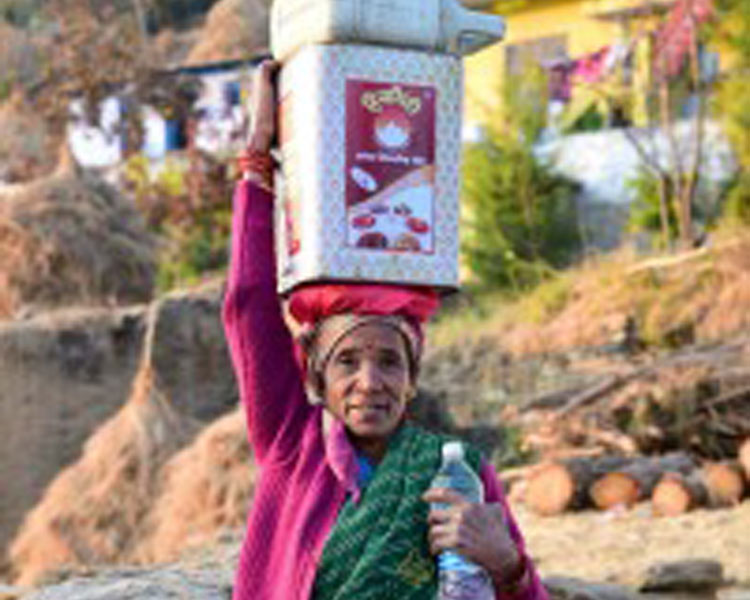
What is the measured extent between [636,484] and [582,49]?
12427mm

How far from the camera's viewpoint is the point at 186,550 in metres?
7.52

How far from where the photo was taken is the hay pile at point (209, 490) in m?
8.53

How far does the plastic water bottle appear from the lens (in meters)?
2.45

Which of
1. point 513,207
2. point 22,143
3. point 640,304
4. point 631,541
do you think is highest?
point 22,143

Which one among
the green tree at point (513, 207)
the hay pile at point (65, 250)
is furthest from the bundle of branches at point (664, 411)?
the green tree at point (513, 207)

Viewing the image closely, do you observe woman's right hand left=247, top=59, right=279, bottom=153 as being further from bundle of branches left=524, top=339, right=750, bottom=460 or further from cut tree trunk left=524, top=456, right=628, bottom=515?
bundle of branches left=524, top=339, right=750, bottom=460

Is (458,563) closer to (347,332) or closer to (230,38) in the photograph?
(347,332)

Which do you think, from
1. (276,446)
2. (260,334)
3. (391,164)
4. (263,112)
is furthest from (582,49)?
(276,446)

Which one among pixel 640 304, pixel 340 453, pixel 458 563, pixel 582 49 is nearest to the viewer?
pixel 458 563

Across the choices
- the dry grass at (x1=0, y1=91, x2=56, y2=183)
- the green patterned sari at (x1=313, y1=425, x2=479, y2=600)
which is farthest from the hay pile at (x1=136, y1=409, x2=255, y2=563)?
the dry grass at (x1=0, y1=91, x2=56, y2=183)

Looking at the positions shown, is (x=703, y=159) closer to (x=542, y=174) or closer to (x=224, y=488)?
(x=542, y=174)

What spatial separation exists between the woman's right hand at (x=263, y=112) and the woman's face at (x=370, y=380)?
504 millimetres

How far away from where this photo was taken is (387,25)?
282 centimetres

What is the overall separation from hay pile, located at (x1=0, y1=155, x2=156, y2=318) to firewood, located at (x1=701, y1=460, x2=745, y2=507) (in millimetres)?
4867
